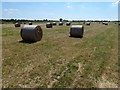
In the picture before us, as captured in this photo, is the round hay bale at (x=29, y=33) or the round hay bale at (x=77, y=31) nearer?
the round hay bale at (x=29, y=33)

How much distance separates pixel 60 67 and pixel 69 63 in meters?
0.75

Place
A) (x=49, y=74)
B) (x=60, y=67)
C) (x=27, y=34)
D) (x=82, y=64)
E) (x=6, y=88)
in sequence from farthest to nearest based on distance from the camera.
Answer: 1. (x=27, y=34)
2. (x=82, y=64)
3. (x=60, y=67)
4. (x=49, y=74)
5. (x=6, y=88)

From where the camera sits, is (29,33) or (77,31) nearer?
(29,33)

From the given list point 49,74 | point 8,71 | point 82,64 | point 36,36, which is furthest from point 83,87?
point 36,36

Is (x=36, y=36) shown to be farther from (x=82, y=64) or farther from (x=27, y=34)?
(x=82, y=64)

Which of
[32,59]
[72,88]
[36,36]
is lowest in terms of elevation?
[72,88]

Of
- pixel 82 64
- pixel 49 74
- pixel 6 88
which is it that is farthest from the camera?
pixel 82 64

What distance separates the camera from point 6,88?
4.43m

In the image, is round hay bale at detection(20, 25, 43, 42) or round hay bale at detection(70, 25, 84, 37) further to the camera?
round hay bale at detection(70, 25, 84, 37)

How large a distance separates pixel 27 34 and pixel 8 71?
23.4 feet

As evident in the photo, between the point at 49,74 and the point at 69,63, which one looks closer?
the point at 49,74

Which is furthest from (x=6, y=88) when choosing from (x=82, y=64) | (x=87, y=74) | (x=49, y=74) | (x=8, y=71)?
(x=82, y=64)

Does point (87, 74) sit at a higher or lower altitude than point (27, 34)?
lower

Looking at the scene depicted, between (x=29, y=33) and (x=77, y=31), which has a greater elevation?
(x=77, y=31)
